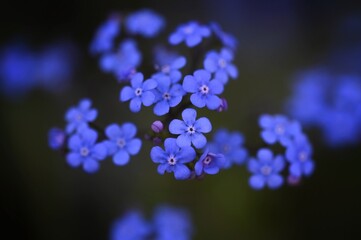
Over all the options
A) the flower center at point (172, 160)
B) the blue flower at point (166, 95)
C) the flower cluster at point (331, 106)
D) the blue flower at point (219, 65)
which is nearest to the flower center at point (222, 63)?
the blue flower at point (219, 65)

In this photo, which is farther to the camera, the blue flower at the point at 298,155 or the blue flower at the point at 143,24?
the blue flower at the point at 143,24

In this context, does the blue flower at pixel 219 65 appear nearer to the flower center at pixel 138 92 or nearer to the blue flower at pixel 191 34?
the blue flower at pixel 191 34

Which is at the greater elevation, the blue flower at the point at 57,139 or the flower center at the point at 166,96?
the flower center at the point at 166,96

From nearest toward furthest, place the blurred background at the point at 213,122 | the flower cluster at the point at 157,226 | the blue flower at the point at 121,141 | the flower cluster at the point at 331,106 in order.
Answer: the blue flower at the point at 121,141
the flower cluster at the point at 157,226
the flower cluster at the point at 331,106
the blurred background at the point at 213,122

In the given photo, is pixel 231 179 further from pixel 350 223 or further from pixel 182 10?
pixel 182 10

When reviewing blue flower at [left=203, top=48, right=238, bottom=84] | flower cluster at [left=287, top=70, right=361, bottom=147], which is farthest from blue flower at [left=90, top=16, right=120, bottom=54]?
A: flower cluster at [left=287, top=70, right=361, bottom=147]

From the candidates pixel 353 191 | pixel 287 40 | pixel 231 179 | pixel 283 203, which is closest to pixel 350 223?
pixel 353 191

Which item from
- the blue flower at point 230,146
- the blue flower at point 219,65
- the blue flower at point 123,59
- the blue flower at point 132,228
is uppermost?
the blue flower at point 123,59
